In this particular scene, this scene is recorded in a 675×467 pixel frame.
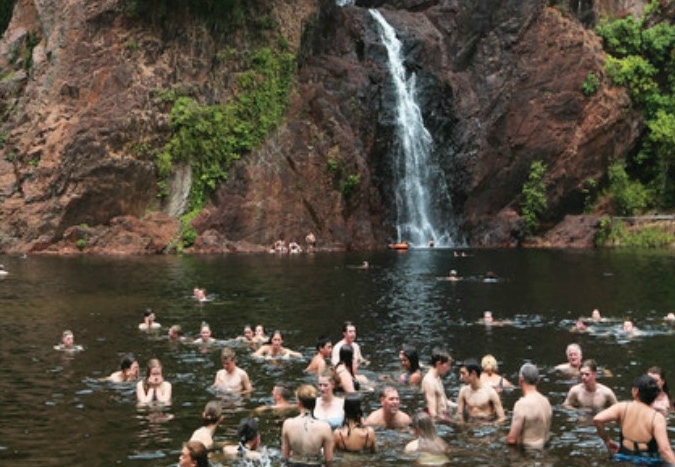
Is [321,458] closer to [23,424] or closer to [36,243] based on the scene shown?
[23,424]

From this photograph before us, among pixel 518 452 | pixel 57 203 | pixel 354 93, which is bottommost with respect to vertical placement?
pixel 518 452

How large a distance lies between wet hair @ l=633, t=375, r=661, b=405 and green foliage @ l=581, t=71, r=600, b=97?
231 ft

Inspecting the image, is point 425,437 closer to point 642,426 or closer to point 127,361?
point 642,426

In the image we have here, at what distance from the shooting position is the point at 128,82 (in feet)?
244

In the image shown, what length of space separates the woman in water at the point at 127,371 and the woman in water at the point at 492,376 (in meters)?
9.68

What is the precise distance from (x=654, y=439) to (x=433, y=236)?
65.5 m

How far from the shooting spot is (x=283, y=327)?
35812 millimetres

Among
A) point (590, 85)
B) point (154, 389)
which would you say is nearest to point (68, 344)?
point (154, 389)

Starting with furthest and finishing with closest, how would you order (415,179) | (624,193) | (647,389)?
(624,193), (415,179), (647,389)

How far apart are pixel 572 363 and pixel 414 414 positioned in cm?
660

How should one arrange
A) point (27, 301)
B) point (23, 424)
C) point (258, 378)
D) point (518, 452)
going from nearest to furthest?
point (518, 452), point (23, 424), point (258, 378), point (27, 301)

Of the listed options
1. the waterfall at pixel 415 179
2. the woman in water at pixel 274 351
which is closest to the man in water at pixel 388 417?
the woman in water at pixel 274 351

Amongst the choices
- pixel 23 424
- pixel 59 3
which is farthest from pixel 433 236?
pixel 23 424

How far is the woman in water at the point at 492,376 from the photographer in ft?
77.0
